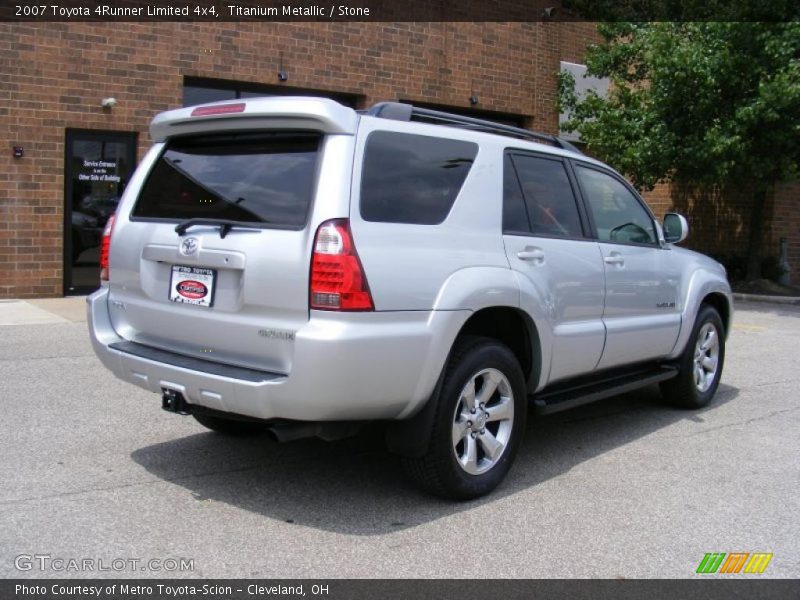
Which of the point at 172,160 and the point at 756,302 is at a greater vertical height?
the point at 172,160

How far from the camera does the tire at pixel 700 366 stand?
6.62m

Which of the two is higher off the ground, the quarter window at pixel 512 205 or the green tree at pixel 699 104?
the green tree at pixel 699 104

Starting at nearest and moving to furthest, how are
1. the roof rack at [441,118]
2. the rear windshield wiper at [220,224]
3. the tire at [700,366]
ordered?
1. the rear windshield wiper at [220,224]
2. the roof rack at [441,118]
3. the tire at [700,366]

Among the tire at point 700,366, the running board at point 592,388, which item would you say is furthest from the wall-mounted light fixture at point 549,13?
Result: the running board at point 592,388

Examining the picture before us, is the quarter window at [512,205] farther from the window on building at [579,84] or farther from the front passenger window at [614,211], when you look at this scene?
the window on building at [579,84]

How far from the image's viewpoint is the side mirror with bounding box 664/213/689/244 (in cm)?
646

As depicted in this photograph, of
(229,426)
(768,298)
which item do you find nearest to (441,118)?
(229,426)

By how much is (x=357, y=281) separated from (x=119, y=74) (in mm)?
9779

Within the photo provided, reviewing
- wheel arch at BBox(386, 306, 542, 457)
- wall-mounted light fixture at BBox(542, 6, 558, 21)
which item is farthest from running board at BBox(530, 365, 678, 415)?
wall-mounted light fixture at BBox(542, 6, 558, 21)

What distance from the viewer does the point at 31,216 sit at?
38.8 feet

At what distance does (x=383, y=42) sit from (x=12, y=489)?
37.9 ft

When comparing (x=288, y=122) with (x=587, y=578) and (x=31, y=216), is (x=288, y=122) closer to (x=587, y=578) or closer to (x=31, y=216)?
(x=587, y=578)

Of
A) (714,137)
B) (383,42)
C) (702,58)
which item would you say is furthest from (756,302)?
(383,42)

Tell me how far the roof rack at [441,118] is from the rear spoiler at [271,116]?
323 mm
